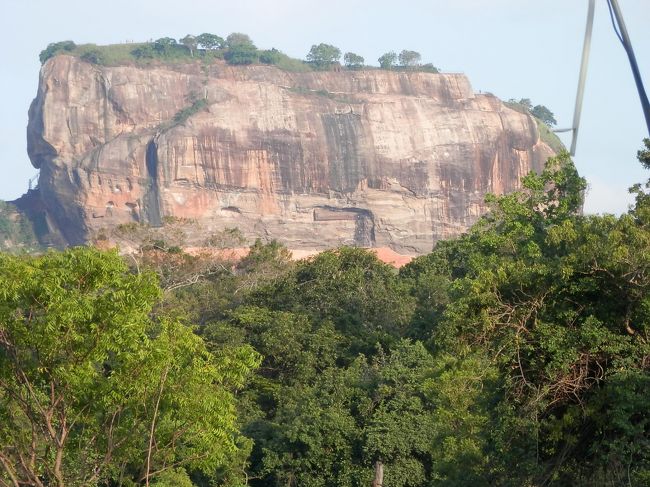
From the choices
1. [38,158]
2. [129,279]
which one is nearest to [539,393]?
[129,279]

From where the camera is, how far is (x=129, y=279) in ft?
43.3

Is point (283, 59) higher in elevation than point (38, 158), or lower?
higher

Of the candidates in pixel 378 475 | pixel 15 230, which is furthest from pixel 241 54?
pixel 378 475

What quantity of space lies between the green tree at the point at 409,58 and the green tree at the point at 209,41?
14590 mm

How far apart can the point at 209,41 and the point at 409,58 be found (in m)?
16.4

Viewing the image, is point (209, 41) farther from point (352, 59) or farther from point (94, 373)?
point (94, 373)

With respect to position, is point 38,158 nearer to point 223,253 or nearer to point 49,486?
point 223,253

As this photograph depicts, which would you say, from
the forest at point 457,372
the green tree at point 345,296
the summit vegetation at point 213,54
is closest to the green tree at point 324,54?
the summit vegetation at point 213,54

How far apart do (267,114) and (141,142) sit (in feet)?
27.9

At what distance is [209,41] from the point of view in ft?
294

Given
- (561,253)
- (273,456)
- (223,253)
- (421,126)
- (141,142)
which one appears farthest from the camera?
(421,126)


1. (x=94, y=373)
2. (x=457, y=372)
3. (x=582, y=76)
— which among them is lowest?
(x=457, y=372)

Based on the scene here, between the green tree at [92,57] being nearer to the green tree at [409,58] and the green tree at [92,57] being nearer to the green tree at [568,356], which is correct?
the green tree at [409,58]

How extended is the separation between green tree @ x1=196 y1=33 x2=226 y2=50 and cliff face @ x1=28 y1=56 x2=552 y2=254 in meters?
6.42
